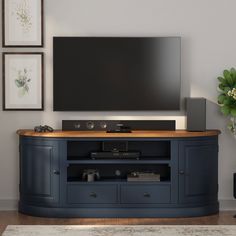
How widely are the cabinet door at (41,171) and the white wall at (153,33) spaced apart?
0.32 meters

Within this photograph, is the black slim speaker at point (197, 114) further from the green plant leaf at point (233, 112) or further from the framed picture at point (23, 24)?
the framed picture at point (23, 24)

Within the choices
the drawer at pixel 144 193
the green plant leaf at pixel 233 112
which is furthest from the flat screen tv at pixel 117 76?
the drawer at pixel 144 193

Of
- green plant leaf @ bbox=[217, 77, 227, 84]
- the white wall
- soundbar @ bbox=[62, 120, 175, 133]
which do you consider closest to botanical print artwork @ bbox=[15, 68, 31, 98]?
the white wall

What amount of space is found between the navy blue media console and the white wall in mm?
329

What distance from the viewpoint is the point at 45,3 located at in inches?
295

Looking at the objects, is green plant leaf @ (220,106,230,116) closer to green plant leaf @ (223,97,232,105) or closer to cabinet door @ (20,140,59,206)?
green plant leaf @ (223,97,232,105)

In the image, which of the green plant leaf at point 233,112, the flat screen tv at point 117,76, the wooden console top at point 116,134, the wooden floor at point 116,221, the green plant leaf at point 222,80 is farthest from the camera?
the flat screen tv at point 117,76

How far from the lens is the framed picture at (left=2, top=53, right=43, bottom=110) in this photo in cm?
750

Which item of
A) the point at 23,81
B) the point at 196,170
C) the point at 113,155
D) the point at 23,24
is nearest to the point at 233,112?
the point at 196,170

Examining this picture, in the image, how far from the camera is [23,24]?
748 cm

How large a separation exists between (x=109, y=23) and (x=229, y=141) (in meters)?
1.72

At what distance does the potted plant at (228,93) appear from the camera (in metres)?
7.24

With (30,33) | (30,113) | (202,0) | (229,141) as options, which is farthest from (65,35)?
(229,141)

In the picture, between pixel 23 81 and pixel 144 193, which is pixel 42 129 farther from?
pixel 144 193
